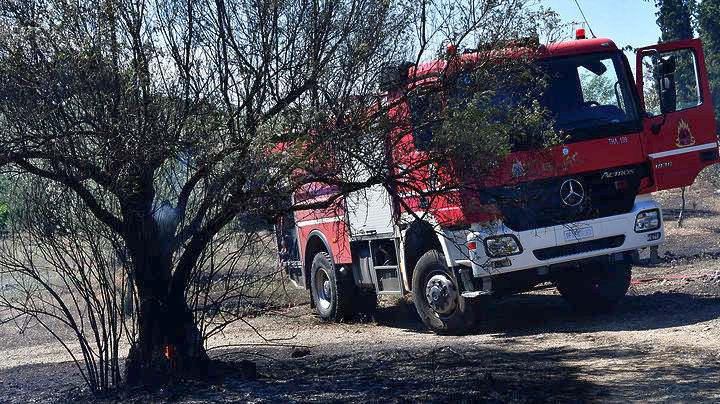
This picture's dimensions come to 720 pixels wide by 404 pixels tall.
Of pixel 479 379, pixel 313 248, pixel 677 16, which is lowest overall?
pixel 479 379

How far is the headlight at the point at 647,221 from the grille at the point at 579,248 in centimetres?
25

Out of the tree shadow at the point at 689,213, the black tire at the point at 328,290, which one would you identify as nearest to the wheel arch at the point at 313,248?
the black tire at the point at 328,290

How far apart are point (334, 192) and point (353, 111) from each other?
104 cm

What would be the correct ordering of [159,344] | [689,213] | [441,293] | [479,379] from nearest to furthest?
[479,379] < [159,344] < [441,293] < [689,213]

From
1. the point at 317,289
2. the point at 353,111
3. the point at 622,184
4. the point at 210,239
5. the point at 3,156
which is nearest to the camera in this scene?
the point at 3,156

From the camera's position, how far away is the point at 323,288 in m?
13.3

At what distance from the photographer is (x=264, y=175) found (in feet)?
21.2

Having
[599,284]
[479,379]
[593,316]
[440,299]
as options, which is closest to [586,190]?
[599,284]

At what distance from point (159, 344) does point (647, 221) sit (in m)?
5.92

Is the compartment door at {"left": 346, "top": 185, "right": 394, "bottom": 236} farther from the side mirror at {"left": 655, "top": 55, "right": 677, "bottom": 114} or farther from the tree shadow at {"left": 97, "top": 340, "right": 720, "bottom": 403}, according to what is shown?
the side mirror at {"left": 655, "top": 55, "right": 677, "bottom": 114}

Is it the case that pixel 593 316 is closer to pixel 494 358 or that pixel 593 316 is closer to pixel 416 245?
pixel 416 245

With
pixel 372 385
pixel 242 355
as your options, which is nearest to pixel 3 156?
pixel 372 385

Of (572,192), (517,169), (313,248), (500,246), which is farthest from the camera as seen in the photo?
(313,248)

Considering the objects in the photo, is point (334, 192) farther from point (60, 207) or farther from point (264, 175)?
point (60, 207)
